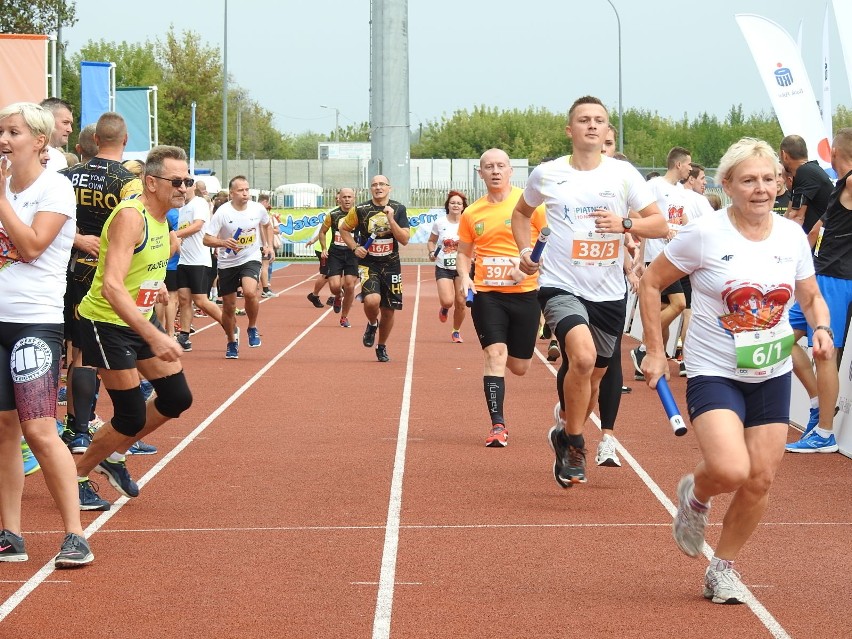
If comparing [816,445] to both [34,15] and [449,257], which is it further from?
[34,15]

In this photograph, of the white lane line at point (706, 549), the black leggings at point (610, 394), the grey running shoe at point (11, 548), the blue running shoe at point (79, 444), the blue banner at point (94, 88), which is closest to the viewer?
the white lane line at point (706, 549)

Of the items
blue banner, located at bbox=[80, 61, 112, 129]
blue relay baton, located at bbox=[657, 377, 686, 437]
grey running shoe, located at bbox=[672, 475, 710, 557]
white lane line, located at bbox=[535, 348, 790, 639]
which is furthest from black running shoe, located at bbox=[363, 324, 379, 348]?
grey running shoe, located at bbox=[672, 475, 710, 557]

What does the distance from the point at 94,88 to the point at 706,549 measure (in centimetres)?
1579

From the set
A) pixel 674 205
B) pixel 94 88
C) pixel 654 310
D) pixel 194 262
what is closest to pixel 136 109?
pixel 94 88

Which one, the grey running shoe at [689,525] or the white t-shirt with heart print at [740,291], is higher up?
the white t-shirt with heart print at [740,291]

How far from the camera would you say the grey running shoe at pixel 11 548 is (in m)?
6.16

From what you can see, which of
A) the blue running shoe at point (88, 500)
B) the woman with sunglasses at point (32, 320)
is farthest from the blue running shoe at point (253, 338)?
the woman with sunglasses at point (32, 320)

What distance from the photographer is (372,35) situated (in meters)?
36.9

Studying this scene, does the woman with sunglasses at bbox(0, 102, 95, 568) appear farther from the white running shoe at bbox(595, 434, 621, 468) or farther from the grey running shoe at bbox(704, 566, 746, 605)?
the white running shoe at bbox(595, 434, 621, 468)

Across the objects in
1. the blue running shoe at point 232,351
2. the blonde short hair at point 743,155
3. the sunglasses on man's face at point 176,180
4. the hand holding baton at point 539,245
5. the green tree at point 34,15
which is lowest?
the blue running shoe at point 232,351

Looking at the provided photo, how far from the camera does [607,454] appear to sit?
8.36m

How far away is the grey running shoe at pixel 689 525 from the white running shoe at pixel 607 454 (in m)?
2.72

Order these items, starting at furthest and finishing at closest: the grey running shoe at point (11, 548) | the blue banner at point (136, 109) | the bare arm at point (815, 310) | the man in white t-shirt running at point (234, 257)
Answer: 1. the blue banner at point (136, 109)
2. the man in white t-shirt running at point (234, 257)
3. the grey running shoe at point (11, 548)
4. the bare arm at point (815, 310)

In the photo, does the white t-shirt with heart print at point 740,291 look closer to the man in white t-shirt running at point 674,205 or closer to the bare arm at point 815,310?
the bare arm at point 815,310
